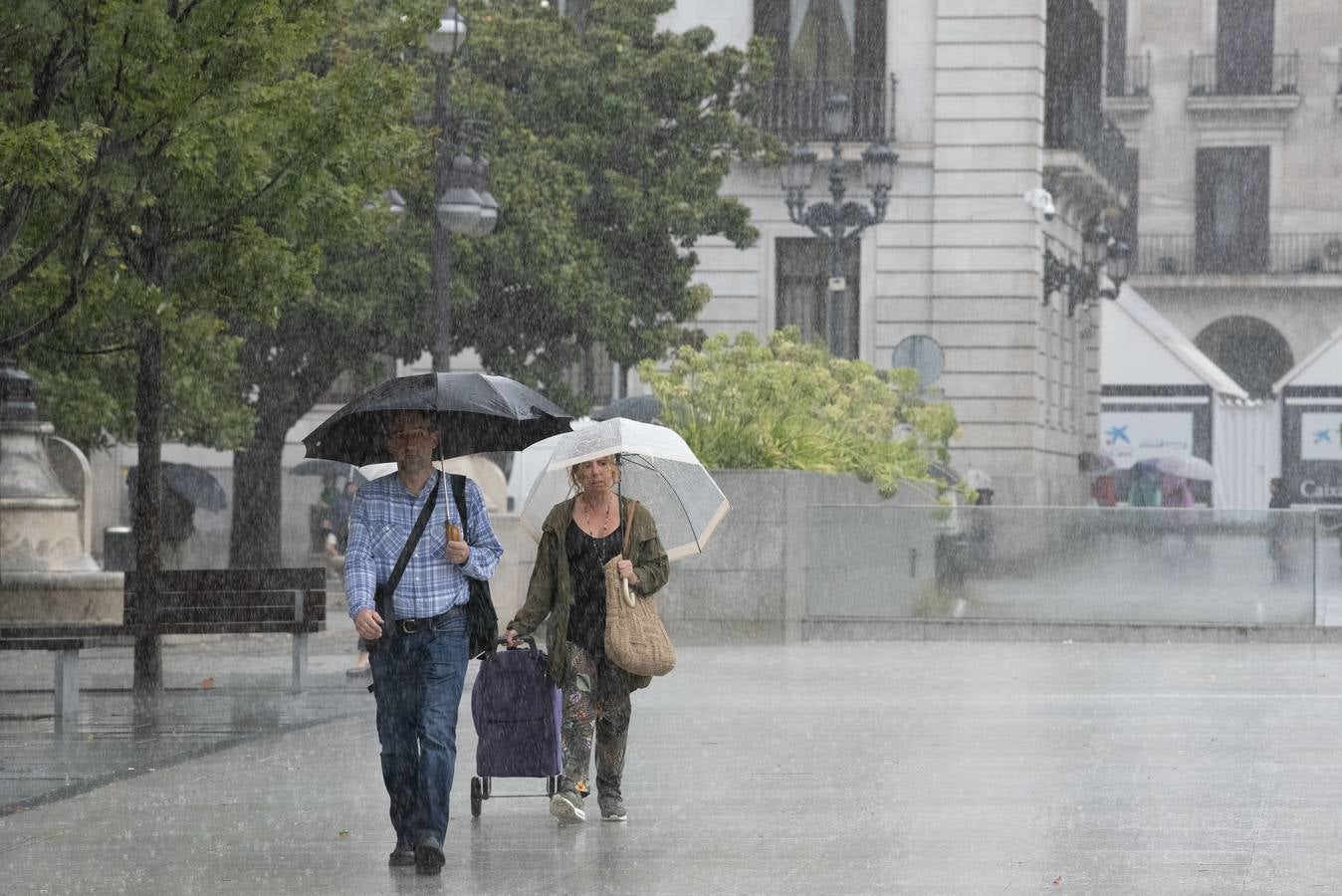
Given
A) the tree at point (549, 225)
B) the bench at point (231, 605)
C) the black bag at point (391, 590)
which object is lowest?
the bench at point (231, 605)

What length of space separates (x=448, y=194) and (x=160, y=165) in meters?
7.83

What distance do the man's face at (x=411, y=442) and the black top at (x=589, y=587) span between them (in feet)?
3.30

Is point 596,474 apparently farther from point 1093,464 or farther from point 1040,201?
point 1093,464

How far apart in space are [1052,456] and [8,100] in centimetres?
3021

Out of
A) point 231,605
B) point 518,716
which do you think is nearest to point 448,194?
point 231,605

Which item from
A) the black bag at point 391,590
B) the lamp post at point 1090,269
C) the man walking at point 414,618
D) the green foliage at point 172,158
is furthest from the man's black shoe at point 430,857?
the lamp post at point 1090,269

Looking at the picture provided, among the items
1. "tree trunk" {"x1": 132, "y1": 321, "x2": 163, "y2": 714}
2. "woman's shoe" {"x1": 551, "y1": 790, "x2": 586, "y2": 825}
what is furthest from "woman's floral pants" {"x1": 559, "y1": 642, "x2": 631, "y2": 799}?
"tree trunk" {"x1": 132, "y1": 321, "x2": 163, "y2": 714}

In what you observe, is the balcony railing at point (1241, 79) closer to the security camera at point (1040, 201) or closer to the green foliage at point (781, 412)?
the security camera at point (1040, 201)

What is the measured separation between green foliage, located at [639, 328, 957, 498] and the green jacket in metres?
11.5

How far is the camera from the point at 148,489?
1656 cm

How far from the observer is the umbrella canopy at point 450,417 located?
9461mm

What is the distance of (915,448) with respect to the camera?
1044 inches

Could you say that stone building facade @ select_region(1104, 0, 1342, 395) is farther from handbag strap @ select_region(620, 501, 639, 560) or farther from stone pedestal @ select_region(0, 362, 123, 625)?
handbag strap @ select_region(620, 501, 639, 560)

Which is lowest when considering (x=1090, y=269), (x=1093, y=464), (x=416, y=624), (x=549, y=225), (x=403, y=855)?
(x=403, y=855)
